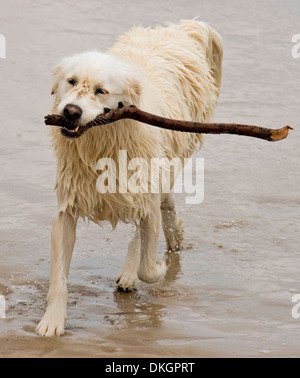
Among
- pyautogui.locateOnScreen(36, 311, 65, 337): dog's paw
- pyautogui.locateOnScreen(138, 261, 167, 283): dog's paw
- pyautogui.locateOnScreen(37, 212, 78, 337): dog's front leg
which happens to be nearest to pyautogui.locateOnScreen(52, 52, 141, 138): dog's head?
pyautogui.locateOnScreen(37, 212, 78, 337): dog's front leg

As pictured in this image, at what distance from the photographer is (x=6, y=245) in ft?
23.4

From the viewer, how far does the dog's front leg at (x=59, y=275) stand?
562 centimetres

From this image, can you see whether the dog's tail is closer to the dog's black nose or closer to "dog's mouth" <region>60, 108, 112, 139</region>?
"dog's mouth" <region>60, 108, 112, 139</region>

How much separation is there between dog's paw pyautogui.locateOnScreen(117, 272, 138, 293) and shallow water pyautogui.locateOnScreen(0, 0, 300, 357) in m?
0.05

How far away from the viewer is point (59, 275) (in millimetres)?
5859

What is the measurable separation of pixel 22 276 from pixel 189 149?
6.04 ft

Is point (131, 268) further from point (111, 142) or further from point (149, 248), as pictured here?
point (111, 142)

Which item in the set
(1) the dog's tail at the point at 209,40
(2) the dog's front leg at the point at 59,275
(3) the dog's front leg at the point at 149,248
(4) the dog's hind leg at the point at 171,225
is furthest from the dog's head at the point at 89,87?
(1) the dog's tail at the point at 209,40

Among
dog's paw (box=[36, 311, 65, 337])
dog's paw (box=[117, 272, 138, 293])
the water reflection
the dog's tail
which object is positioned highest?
the dog's tail

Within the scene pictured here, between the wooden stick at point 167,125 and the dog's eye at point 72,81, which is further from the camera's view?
the dog's eye at point 72,81

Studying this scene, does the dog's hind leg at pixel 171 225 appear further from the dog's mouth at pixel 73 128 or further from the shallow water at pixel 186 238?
the dog's mouth at pixel 73 128

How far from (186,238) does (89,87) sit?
2.55 meters

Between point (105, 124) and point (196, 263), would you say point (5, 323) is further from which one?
point (196, 263)

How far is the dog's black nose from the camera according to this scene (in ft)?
17.3
